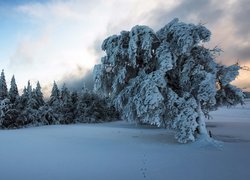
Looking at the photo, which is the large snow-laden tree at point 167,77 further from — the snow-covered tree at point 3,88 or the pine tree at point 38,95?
the pine tree at point 38,95

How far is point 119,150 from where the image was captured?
14.8 m

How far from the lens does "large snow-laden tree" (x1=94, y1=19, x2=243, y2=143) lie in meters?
16.3

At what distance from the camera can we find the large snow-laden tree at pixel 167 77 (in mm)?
16312

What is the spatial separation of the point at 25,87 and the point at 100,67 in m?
35.8

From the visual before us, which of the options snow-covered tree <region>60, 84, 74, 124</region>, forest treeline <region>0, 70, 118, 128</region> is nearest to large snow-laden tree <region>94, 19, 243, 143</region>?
forest treeline <region>0, 70, 118, 128</region>

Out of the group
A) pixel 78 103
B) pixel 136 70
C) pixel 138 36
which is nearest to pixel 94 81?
pixel 136 70

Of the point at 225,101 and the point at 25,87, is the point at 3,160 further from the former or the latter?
the point at 25,87

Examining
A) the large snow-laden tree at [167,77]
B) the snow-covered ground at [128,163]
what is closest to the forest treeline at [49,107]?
the large snow-laden tree at [167,77]

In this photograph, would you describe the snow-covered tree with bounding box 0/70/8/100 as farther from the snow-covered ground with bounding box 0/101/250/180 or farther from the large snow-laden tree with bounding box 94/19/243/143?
the snow-covered ground with bounding box 0/101/250/180

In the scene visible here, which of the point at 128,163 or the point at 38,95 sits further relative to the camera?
the point at 38,95

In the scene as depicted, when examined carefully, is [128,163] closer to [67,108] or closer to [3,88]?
[3,88]

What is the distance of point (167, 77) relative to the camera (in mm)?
18484

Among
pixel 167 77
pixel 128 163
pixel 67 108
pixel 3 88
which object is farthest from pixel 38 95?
pixel 128 163

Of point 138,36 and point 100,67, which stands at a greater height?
point 138,36
